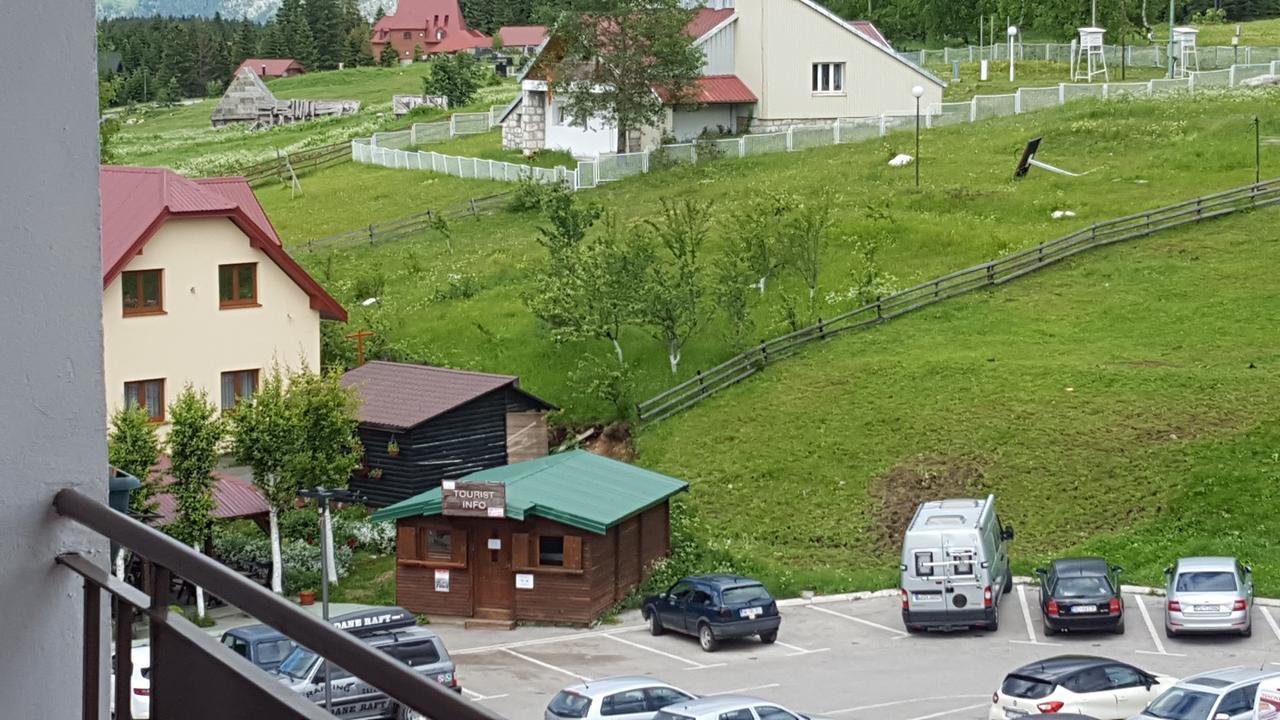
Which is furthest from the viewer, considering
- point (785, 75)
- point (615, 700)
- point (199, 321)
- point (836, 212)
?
point (785, 75)

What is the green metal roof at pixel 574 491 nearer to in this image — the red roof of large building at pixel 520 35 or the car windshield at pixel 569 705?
the car windshield at pixel 569 705

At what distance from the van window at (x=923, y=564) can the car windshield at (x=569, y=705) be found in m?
9.79

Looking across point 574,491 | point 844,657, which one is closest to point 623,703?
point 844,657

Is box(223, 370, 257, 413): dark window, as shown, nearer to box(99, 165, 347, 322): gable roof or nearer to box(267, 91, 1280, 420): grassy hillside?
box(99, 165, 347, 322): gable roof

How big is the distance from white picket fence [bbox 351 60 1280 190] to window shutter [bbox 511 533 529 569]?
3630 cm

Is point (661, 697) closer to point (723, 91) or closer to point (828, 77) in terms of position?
point (723, 91)

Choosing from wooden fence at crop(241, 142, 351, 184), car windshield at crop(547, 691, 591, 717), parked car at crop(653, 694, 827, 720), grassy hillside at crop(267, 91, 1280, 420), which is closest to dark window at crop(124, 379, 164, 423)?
grassy hillside at crop(267, 91, 1280, 420)

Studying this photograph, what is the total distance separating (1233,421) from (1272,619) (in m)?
8.40

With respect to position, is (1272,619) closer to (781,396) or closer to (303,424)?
(781,396)

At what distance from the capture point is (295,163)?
88812 mm

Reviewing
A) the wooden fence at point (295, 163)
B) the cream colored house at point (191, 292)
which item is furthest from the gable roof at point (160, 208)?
the wooden fence at point (295, 163)

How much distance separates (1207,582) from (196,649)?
30409mm

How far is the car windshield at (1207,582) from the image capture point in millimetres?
30781

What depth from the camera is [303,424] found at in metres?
35.3
